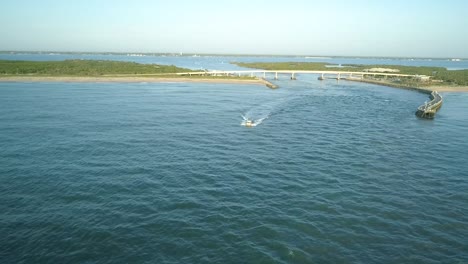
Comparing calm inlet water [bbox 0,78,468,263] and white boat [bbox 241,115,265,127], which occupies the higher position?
white boat [bbox 241,115,265,127]

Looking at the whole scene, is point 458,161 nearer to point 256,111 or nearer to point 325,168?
point 325,168

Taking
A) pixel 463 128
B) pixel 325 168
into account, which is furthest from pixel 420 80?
pixel 325 168

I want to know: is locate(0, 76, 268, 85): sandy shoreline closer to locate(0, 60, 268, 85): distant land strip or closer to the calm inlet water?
locate(0, 60, 268, 85): distant land strip

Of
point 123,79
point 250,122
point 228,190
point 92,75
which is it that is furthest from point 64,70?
point 228,190

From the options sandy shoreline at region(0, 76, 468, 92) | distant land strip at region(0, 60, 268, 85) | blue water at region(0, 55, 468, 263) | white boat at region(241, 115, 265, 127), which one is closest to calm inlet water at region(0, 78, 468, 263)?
blue water at region(0, 55, 468, 263)

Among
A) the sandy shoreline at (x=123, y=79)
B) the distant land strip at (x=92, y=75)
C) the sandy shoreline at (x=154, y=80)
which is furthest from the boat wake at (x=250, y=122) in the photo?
the sandy shoreline at (x=123, y=79)
